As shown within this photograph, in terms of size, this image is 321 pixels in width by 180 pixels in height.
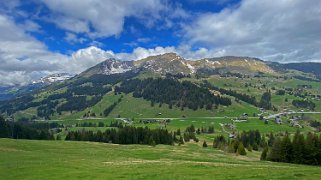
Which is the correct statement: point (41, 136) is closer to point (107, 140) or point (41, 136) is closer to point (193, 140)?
point (107, 140)

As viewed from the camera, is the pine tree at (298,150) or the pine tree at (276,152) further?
the pine tree at (276,152)

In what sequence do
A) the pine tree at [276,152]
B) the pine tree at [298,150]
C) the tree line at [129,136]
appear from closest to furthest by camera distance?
the pine tree at [298,150], the pine tree at [276,152], the tree line at [129,136]

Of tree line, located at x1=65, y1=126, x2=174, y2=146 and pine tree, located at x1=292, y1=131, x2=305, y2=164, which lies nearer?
pine tree, located at x1=292, y1=131, x2=305, y2=164

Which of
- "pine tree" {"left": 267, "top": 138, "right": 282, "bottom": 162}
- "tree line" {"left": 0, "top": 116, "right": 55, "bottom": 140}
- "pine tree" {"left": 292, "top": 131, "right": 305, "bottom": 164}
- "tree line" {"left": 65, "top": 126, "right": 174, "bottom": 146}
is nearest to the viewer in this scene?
"pine tree" {"left": 292, "top": 131, "right": 305, "bottom": 164}

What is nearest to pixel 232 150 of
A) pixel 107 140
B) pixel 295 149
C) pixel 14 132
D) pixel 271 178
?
pixel 295 149

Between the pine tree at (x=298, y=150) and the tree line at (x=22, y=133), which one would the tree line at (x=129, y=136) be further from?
the pine tree at (x=298, y=150)

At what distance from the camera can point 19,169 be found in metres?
53.0

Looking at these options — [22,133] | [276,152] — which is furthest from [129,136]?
[276,152]

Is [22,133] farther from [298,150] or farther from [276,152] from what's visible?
[298,150]

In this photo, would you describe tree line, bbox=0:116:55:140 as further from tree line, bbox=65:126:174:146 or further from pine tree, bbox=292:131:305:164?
pine tree, bbox=292:131:305:164

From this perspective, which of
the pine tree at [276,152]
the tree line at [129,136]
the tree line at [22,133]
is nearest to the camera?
the pine tree at [276,152]

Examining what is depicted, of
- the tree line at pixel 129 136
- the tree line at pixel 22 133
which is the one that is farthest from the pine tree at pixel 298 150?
the tree line at pixel 22 133

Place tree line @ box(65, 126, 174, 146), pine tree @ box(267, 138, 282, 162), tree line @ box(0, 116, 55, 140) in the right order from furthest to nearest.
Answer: tree line @ box(0, 116, 55, 140) → tree line @ box(65, 126, 174, 146) → pine tree @ box(267, 138, 282, 162)

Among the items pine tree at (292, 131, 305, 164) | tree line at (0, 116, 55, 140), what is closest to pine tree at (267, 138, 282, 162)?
pine tree at (292, 131, 305, 164)
